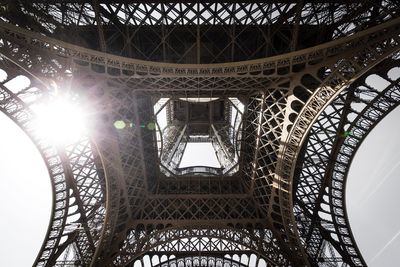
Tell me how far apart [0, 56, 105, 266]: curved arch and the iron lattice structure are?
0.22ft

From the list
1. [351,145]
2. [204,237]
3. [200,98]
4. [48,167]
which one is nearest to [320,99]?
[351,145]

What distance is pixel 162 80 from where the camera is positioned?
42.6ft

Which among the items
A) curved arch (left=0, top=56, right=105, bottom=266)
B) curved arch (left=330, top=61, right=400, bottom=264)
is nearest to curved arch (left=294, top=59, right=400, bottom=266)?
curved arch (left=330, top=61, right=400, bottom=264)

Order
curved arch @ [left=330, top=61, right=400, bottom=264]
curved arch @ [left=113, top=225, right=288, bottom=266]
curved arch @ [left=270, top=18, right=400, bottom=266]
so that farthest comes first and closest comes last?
curved arch @ [left=113, top=225, right=288, bottom=266] → curved arch @ [left=330, top=61, right=400, bottom=264] → curved arch @ [left=270, top=18, right=400, bottom=266]

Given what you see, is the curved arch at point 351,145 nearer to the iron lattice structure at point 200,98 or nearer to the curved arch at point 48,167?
the iron lattice structure at point 200,98

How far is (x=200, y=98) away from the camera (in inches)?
639

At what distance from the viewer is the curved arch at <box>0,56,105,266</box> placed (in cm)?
1324

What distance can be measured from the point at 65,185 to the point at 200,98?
795 cm

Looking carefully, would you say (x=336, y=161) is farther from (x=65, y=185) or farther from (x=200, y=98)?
(x=65, y=185)

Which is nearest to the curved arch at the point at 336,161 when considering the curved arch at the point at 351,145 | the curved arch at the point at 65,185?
the curved arch at the point at 351,145

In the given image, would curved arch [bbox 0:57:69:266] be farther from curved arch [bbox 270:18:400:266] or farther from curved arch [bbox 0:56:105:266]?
curved arch [bbox 270:18:400:266]

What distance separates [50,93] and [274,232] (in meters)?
12.6

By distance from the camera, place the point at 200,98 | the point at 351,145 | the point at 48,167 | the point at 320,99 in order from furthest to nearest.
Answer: the point at 200,98 < the point at 48,167 < the point at 351,145 < the point at 320,99

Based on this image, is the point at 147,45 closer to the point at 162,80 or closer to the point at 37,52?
the point at 162,80
